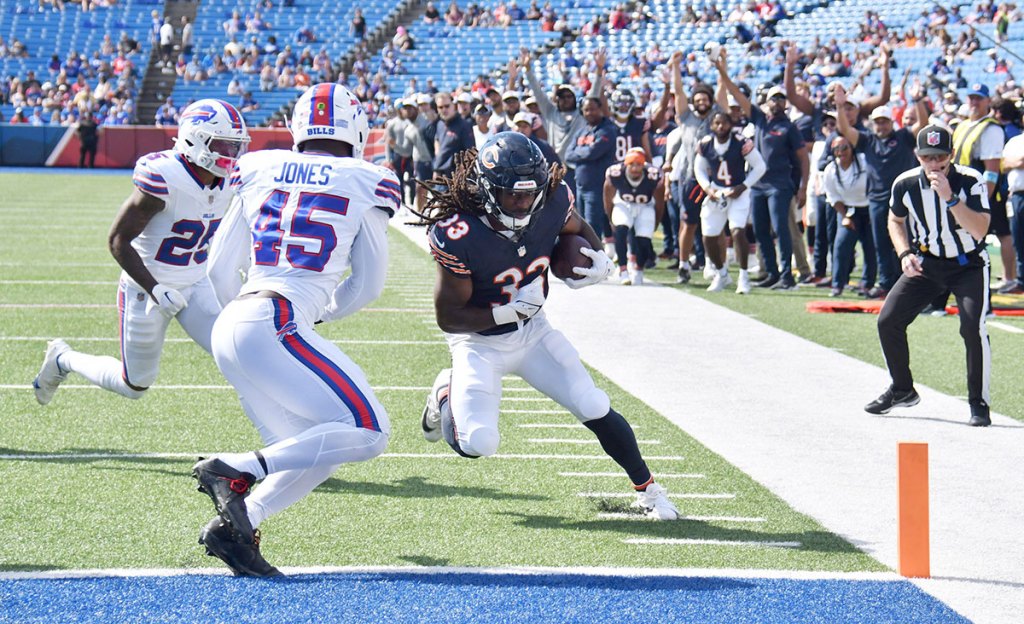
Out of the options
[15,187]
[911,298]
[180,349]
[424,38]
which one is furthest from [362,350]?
[424,38]

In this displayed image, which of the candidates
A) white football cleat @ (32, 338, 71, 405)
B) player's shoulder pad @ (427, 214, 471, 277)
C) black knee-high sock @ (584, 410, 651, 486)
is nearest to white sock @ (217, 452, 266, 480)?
player's shoulder pad @ (427, 214, 471, 277)

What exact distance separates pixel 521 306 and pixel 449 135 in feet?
37.7

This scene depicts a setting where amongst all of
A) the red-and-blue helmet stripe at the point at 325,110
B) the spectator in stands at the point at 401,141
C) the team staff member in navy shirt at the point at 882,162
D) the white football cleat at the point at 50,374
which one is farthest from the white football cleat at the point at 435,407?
the spectator in stands at the point at 401,141

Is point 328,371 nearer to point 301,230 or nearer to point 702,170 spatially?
point 301,230

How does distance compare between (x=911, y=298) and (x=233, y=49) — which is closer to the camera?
(x=911, y=298)

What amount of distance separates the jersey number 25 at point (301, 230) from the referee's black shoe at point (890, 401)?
12.5 feet

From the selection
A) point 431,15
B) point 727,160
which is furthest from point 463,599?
point 431,15

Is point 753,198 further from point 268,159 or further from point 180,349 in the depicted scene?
point 268,159

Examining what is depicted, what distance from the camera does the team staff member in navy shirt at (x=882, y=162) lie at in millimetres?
11562

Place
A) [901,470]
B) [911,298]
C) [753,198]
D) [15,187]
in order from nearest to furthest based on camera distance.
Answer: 1. [901,470]
2. [911,298]
3. [753,198]
4. [15,187]

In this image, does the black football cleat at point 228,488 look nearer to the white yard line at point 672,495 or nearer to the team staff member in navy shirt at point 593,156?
the white yard line at point 672,495

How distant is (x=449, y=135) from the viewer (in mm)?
16422

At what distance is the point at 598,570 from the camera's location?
454 cm

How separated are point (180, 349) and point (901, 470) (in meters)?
6.18
